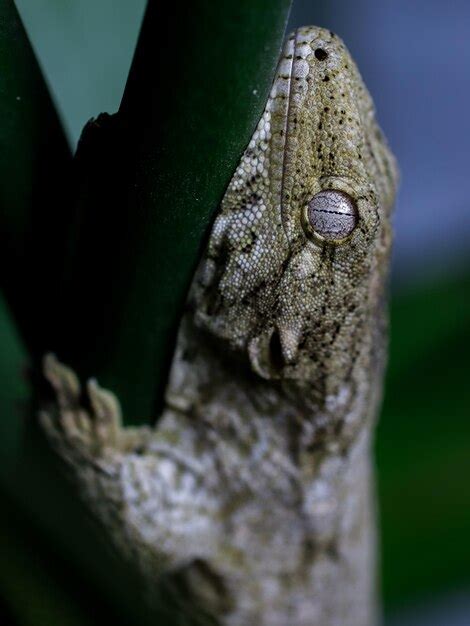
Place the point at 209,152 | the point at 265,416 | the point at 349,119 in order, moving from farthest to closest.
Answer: the point at 265,416 → the point at 349,119 → the point at 209,152

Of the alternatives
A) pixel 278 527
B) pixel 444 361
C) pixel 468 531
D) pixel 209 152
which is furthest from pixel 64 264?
pixel 468 531

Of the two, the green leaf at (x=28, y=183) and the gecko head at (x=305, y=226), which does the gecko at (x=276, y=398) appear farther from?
the green leaf at (x=28, y=183)

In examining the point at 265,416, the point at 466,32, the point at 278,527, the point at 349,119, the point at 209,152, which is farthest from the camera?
the point at 466,32

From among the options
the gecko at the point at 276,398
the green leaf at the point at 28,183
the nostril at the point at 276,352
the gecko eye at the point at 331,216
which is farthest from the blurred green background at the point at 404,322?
the nostril at the point at 276,352

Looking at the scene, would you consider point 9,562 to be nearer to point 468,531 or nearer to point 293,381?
point 293,381

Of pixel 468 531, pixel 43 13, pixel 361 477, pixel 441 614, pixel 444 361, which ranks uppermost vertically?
pixel 43 13

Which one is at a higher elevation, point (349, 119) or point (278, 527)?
point (349, 119)

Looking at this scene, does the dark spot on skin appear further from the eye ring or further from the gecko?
the eye ring

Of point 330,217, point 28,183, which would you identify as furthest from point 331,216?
point 28,183

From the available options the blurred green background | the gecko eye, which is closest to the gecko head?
the gecko eye
